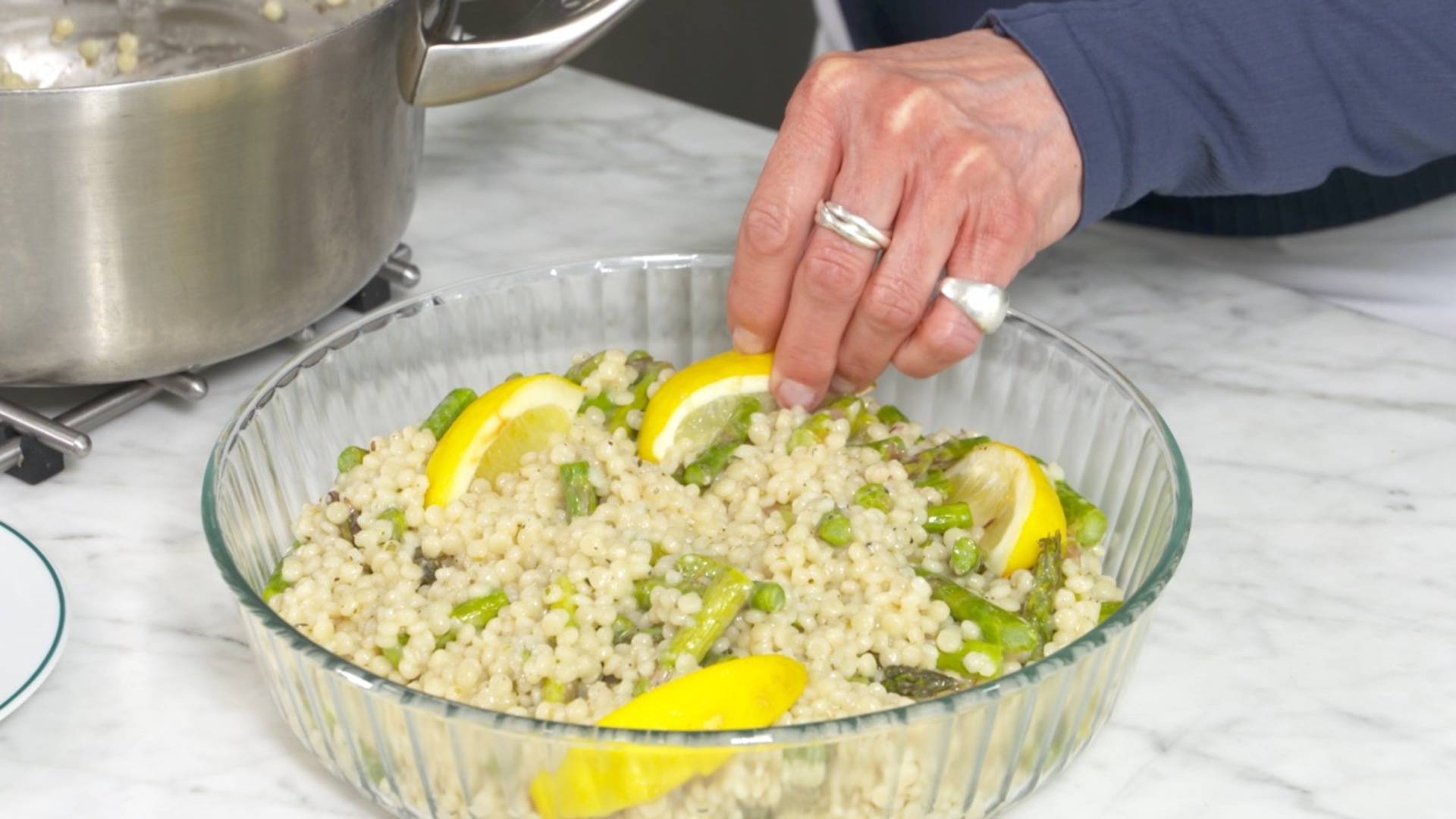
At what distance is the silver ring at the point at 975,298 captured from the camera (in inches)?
43.4

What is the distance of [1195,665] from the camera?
3.46 feet

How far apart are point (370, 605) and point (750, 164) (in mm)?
877

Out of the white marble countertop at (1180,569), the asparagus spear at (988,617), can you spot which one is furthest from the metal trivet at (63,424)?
the asparagus spear at (988,617)

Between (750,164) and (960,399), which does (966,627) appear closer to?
(960,399)

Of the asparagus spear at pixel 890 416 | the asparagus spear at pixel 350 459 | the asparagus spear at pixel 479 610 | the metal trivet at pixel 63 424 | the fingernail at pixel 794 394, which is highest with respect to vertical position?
the fingernail at pixel 794 394

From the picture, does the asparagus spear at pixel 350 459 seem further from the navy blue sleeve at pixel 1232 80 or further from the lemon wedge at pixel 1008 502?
the navy blue sleeve at pixel 1232 80

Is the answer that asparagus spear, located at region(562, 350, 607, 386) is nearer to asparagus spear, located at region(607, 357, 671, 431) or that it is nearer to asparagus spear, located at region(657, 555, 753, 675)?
asparagus spear, located at region(607, 357, 671, 431)

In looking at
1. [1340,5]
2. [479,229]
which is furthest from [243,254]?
[1340,5]

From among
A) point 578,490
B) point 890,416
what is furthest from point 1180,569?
point 578,490

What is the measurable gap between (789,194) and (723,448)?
0.19 meters

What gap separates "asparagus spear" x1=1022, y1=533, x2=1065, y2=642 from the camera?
38.4 inches

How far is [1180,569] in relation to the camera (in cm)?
115

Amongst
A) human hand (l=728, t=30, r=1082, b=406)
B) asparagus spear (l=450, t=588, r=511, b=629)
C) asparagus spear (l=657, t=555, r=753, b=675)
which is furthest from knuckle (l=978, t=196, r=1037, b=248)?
asparagus spear (l=450, t=588, r=511, b=629)

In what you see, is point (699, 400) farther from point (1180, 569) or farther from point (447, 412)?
point (1180, 569)
